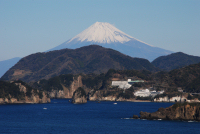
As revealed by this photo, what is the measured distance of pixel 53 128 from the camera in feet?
354

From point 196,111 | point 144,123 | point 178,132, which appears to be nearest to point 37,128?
point 144,123

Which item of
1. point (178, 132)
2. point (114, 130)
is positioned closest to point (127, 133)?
point (114, 130)

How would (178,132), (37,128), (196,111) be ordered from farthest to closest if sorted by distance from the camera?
(196,111) → (37,128) → (178,132)

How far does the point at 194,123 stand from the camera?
110 m

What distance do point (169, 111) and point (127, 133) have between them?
24918 mm

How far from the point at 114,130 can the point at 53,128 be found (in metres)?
17.4

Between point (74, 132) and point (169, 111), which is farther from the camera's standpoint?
point (169, 111)

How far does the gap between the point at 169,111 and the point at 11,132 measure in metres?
48.2

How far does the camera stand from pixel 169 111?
11850cm

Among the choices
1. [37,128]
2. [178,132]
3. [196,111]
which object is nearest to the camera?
[178,132]

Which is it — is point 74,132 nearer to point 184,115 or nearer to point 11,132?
point 11,132

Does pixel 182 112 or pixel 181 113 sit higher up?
pixel 182 112

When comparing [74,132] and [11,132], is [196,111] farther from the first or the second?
[11,132]

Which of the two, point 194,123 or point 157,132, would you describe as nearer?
point 157,132
